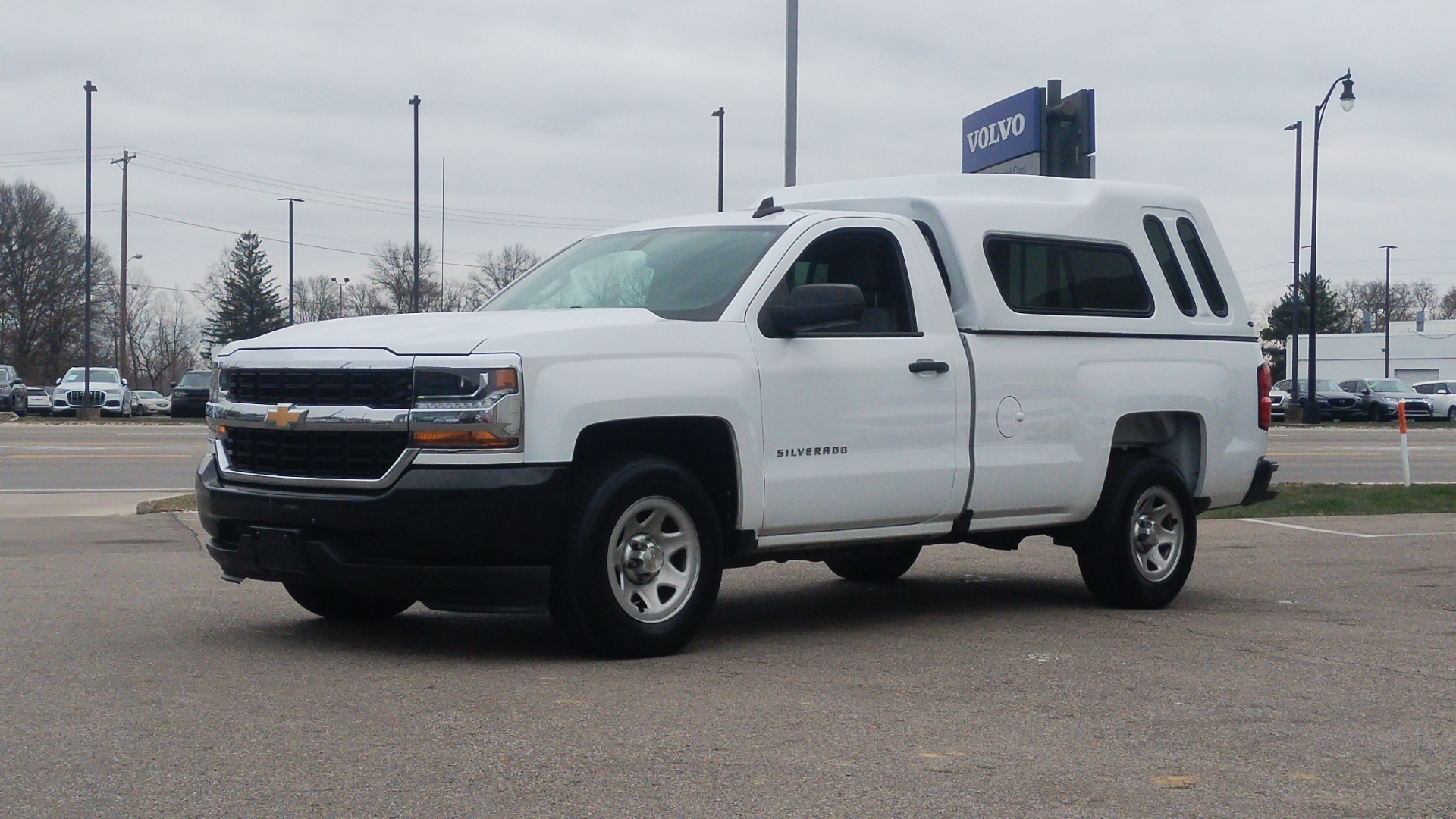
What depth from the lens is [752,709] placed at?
5.84m

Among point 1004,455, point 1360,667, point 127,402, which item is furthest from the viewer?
point 127,402

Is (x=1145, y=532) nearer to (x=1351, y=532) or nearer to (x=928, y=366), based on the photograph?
(x=928, y=366)

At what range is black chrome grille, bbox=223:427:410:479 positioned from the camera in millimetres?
6504

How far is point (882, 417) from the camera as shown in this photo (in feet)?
25.2

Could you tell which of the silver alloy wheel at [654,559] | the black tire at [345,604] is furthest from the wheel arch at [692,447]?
the black tire at [345,604]

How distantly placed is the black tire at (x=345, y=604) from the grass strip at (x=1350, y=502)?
31.8ft

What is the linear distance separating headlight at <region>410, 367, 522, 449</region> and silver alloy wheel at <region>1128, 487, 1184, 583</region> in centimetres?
401

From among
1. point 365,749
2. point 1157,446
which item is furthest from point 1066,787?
point 1157,446

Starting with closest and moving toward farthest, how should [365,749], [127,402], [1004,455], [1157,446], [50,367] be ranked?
[365,749]
[1004,455]
[1157,446]
[127,402]
[50,367]

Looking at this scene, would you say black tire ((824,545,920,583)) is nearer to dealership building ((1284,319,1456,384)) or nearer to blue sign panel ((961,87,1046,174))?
blue sign panel ((961,87,1046,174))

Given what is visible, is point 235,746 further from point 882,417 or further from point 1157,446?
point 1157,446

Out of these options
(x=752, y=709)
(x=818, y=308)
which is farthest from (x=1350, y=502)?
(x=752, y=709)

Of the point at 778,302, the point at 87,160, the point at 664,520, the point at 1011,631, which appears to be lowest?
the point at 1011,631

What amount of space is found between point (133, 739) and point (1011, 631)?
4314 millimetres
